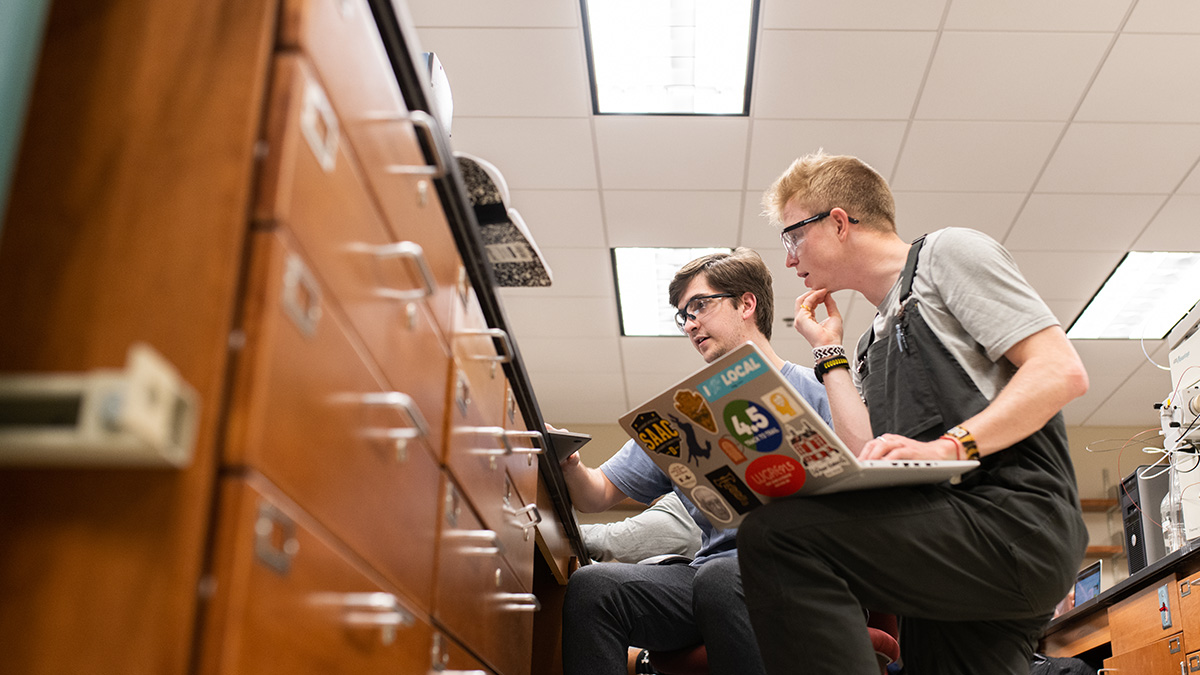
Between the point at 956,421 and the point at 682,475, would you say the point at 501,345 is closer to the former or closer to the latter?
the point at 682,475

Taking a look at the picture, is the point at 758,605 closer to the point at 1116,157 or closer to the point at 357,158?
the point at 357,158

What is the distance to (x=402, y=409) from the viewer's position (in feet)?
3.15

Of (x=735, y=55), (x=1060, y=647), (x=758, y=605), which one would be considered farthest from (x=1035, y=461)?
(x=1060, y=647)

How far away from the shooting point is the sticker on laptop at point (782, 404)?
127 cm

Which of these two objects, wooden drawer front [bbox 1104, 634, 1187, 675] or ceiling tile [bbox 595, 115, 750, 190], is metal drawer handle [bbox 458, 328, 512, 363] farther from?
ceiling tile [bbox 595, 115, 750, 190]

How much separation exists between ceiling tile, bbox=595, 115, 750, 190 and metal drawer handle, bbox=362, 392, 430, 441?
2766 mm

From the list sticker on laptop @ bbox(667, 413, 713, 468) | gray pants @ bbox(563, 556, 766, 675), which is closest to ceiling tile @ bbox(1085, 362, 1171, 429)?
gray pants @ bbox(563, 556, 766, 675)

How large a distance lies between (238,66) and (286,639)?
1.34 feet

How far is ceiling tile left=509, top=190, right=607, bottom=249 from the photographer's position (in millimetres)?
4082

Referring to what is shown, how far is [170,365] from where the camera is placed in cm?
60

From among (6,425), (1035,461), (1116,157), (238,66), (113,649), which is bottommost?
(113,649)

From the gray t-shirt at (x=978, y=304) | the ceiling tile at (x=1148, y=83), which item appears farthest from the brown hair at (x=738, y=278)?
the ceiling tile at (x=1148, y=83)

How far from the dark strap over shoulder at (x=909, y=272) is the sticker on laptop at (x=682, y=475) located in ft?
1.50

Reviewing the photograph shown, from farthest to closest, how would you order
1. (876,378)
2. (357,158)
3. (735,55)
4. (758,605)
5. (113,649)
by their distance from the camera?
1. (735,55)
2. (876,378)
3. (758,605)
4. (357,158)
5. (113,649)
